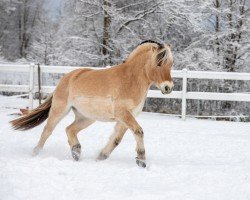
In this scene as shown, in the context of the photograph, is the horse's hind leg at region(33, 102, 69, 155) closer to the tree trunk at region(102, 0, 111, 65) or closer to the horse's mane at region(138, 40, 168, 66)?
the horse's mane at region(138, 40, 168, 66)

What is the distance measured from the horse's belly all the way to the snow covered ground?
20.9 inches

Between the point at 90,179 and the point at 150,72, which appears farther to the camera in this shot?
the point at 150,72

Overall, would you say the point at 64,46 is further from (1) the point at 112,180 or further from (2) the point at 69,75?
(1) the point at 112,180

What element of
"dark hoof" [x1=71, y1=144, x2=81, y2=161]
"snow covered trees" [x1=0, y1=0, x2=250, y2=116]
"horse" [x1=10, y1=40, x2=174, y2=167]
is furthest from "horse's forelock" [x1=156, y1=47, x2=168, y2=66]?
"snow covered trees" [x1=0, y1=0, x2=250, y2=116]

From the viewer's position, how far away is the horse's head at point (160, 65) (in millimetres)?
5289

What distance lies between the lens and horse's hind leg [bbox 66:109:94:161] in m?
5.66

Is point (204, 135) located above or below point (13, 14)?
below

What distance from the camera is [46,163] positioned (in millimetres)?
4871

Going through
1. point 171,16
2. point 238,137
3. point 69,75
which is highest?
point 171,16

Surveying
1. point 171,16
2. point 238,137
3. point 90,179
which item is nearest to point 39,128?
point 238,137

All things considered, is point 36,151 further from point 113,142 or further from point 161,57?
point 161,57

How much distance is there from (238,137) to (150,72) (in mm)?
3537

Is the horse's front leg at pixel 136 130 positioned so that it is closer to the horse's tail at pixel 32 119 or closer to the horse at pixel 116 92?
the horse at pixel 116 92

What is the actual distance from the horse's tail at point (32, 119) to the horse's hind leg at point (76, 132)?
53 cm
